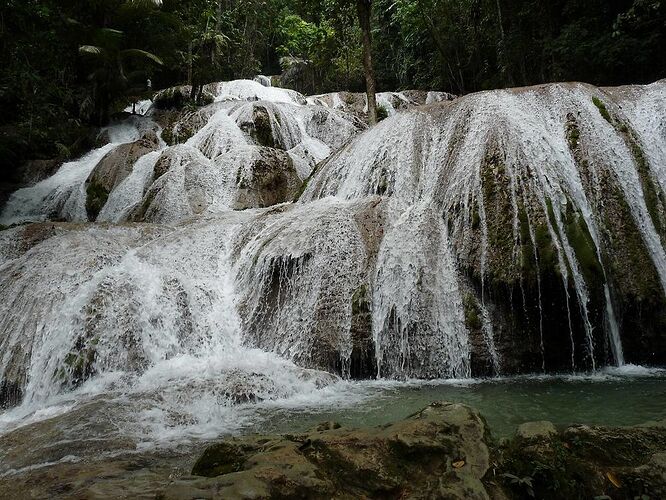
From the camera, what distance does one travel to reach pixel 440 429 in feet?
8.90

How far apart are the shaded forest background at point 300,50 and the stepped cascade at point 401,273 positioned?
4316 mm

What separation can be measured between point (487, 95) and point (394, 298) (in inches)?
189

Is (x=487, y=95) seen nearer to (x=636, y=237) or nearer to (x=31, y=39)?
(x=636, y=237)

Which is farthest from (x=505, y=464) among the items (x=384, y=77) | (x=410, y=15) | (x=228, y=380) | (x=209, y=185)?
(x=384, y=77)

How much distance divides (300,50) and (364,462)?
33.7 m

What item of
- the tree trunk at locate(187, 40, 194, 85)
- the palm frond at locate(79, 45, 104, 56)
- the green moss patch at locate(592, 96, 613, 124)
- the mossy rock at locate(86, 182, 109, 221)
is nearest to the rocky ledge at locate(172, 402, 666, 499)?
the green moss patch at locate(592, 96, 613, 124)

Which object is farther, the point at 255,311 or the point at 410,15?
the point at 410,15

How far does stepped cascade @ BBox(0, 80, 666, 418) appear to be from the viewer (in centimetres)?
654

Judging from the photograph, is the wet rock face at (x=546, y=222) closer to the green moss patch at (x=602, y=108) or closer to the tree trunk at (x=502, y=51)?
the green moss patch at (x=602, y=108)

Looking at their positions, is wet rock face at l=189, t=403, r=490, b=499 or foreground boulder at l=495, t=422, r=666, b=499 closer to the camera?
wet rock face at l=189, t=403, r=490, b=499

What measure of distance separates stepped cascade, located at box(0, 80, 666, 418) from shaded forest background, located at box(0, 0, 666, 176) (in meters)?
4.32

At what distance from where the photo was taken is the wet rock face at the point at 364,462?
231 centimetres

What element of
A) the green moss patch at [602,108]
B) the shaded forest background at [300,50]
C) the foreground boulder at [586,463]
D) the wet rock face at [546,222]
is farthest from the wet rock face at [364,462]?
the shaded forest background at [300,50]

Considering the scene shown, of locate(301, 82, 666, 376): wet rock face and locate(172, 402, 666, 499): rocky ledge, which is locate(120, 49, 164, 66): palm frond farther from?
locate(172, 402, 666, 499): rocky ledge
